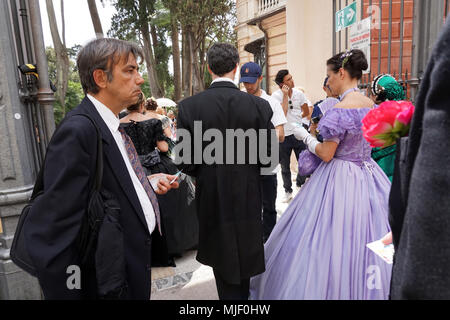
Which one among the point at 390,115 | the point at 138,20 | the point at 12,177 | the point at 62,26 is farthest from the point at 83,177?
the point at 138,20

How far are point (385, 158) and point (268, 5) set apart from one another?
9048mm

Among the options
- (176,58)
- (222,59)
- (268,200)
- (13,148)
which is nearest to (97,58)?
(222,59)

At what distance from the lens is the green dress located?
105 inches

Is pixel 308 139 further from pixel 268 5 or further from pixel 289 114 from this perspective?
pixel 268 5

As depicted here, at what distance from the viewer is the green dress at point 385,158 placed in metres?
2.67

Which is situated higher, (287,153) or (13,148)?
(13,148)

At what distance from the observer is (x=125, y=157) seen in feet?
4.92

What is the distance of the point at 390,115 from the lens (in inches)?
36.8

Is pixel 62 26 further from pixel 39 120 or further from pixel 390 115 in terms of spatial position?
pixel 390 115

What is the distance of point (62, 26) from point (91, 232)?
11781 millimetres

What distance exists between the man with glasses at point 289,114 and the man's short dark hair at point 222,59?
265cm

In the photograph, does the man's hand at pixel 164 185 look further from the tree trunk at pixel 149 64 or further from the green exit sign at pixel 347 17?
the tree trunk at pixel 149 64

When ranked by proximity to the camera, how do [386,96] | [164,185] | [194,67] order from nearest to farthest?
[164,185] → [386,96] → [194,67]

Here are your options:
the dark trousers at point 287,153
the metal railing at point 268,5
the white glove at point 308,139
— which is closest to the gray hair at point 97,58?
the white glove at point 308,139
